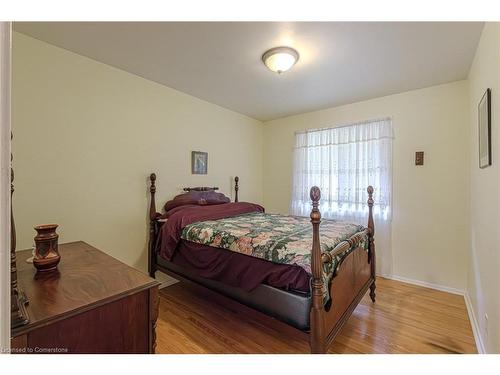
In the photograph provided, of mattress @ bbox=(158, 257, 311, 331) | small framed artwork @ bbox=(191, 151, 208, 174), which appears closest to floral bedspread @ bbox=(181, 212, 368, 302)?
mattress @ bbox=(158, 257, 311, 331)

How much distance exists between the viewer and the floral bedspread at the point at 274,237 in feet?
5.38

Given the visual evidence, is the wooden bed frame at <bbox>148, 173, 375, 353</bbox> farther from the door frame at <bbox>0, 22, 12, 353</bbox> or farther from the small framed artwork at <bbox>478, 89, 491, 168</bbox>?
the door frame at <bbox>0, 22, 12, 353</bbox>

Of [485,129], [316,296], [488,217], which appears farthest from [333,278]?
[485,129]

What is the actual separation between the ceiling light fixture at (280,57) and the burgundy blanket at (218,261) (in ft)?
5.33

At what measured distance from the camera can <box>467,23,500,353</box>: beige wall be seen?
138 cm

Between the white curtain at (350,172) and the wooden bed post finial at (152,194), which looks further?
the white curtain at (350,172)

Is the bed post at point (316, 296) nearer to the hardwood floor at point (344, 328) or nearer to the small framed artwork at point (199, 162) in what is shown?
the hardwood floor at point (344, 328)

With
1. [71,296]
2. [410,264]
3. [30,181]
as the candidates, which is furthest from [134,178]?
[410,264]

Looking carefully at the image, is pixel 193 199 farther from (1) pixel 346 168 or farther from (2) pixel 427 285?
(2) pixel 427 285

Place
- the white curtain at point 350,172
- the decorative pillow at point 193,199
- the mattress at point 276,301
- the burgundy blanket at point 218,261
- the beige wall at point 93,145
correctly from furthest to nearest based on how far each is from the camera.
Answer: the white curtain at point 350,172
the decorative pillow at point 193,199
the beige wall at point 93,145
the burgundy blanket at point 218,261
the mattress at point 276,301

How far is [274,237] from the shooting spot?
191 cm

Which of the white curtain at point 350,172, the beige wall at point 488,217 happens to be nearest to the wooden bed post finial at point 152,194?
the white curtain at point 350,172

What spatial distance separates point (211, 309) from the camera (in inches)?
93.1

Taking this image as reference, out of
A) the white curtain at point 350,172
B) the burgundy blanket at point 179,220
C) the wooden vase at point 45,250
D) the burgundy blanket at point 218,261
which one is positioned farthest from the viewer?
the white curtain at point 350,172
